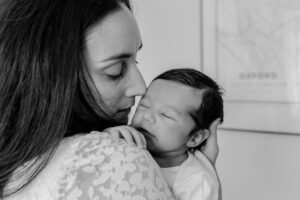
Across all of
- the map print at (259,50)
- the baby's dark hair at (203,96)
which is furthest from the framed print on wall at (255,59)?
the baby's dark hair at (203,96)

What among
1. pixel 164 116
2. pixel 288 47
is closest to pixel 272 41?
pixel 288 47

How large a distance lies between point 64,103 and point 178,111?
57 centimetres

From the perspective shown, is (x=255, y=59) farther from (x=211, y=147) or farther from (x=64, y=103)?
(x=64, y=103)

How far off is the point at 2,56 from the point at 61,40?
0.40ft

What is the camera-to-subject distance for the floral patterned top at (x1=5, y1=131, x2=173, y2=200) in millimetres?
668

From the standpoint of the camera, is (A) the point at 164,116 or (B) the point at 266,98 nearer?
(A) the point at 164,116

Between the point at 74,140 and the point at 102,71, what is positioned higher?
the point at 102,71

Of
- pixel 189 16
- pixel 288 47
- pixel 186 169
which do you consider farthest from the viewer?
pixel 189 16

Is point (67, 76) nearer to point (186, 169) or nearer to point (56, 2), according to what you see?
point (56, 2)

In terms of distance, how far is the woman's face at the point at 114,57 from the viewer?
0.82 metres

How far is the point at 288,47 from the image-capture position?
5.33 feet

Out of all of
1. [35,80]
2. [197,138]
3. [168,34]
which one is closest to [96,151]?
[35,80]

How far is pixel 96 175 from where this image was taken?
0.68m

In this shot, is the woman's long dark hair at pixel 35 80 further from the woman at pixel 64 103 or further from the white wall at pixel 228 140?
the white wall at pixel 228 140
